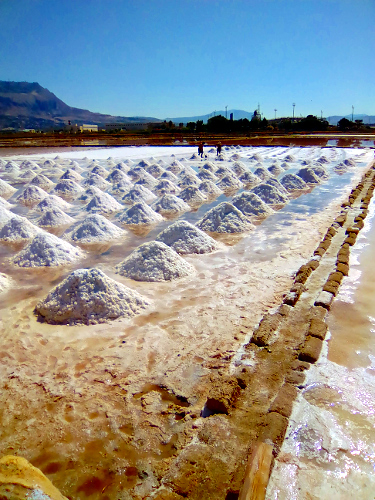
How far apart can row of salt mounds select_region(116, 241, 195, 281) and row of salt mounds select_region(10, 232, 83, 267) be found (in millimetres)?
894

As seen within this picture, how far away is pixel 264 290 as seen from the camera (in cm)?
369

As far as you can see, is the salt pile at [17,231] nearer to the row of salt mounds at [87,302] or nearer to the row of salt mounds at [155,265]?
the row of salt mounds at [155,265]

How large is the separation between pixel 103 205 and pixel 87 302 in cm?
468

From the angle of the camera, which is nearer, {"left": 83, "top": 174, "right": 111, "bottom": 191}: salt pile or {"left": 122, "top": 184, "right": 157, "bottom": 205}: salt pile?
{"left": 122, "top": 184, "right": 157, "bottom": 205}: salt pile

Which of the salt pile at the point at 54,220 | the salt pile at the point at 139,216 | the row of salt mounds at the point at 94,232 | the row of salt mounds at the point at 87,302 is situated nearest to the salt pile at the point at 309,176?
the salt pile at the point at 139,216

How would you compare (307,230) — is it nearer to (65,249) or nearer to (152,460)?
(65,249)

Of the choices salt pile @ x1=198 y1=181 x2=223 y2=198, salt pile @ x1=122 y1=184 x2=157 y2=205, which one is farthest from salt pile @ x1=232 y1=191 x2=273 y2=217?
salt pile @ x1=122 y1=184 x2=157 y2=205

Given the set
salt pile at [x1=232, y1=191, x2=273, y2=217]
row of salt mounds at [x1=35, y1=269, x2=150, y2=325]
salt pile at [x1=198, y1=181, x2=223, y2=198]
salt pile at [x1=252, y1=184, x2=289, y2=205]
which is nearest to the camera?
row of salt mounds at [x1=35, y1=269, x2=150, y2=325]

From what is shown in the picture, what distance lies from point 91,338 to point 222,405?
1.30m

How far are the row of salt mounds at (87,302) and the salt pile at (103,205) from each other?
4.28 m

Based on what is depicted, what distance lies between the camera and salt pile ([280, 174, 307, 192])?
9.52 meters

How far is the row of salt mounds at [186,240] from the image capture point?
4886 mm

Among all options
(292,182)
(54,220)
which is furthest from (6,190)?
(292,182)

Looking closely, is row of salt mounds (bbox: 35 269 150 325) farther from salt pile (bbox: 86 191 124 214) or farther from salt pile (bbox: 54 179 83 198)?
salt pile (bbox: 54 179 83 198)
